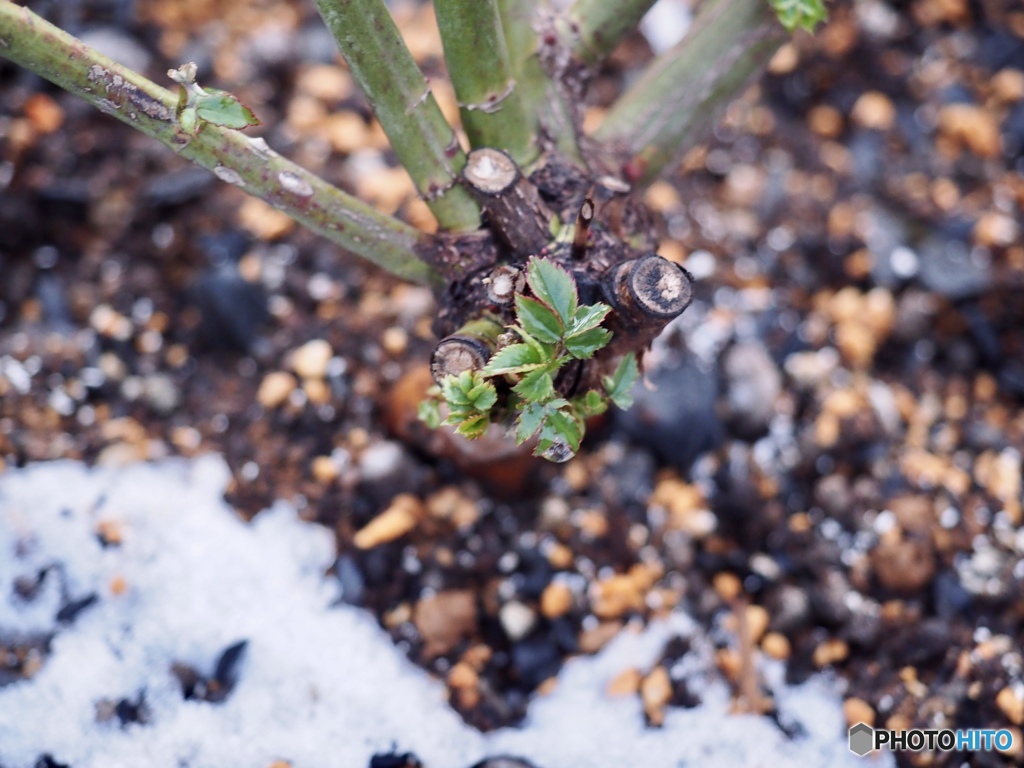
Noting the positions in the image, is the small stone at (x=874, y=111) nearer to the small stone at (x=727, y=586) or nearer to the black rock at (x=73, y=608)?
the small stone at (x=727, y=586)

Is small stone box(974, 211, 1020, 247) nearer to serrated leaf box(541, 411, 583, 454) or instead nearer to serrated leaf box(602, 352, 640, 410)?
serrated leaf box(602, 352, 640, 410)

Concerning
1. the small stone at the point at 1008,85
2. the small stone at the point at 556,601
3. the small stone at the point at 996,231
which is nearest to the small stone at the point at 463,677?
the small stone at the point at 556,601

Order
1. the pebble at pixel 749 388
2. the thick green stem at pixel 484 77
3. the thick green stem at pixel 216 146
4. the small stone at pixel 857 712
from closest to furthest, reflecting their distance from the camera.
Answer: the thick green stem at pixel 216 146
the thick green stem at pixel 484 77
the small stone at pixel 857 712
the pebble at pixel 749 388

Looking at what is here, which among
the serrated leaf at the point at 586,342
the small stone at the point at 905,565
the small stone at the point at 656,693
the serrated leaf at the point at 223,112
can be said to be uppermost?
the serrated leaf at the point at 223,112

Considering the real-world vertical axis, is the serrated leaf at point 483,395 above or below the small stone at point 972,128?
above

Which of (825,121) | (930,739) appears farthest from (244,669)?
(825,121)

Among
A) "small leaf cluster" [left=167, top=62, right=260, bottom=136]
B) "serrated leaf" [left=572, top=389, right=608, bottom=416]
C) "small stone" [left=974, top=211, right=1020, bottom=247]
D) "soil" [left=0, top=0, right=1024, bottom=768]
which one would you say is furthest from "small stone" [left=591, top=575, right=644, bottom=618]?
"small stone" [left=974, top=211, right=1020, bottom=247]

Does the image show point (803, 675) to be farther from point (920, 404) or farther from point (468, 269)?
point (468, 269)
